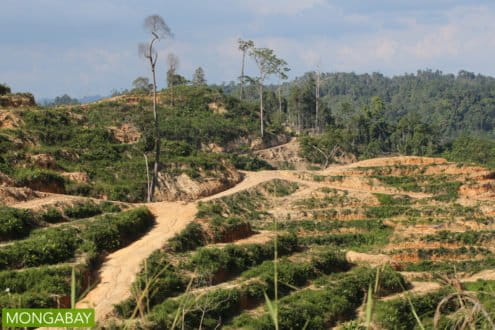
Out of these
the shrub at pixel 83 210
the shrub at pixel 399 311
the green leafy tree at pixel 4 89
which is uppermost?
the green leafy tree at pixel 4 89

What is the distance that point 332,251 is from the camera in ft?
89.7

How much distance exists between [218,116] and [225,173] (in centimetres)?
2135

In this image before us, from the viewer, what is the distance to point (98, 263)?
20.3m

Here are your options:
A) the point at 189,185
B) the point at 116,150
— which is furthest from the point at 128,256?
the point at 116,150

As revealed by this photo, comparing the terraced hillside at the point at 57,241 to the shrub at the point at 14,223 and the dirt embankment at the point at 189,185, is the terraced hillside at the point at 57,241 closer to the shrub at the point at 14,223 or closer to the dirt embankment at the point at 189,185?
the shrub at the point at 14,223

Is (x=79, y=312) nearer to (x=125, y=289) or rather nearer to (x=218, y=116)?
(x=125, y=289)

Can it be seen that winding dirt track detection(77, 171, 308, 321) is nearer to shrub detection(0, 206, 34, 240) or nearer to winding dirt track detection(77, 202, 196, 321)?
winding dirt track detection(77, 202, 196, 321)

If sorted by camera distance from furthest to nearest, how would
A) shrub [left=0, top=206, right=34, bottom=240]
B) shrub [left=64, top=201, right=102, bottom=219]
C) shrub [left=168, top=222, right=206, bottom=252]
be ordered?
shrub [left=64, top=201, right=102, bottom=219] < shrub [left=168, top=222, right=206, bottom=252] < shrub [left=0, top=206, right=34, bottom=240]

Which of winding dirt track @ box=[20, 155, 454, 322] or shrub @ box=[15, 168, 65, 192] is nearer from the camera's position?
winding dirt track @ box=[20, 155, 454, 322]

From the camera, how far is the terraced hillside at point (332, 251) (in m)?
18.3

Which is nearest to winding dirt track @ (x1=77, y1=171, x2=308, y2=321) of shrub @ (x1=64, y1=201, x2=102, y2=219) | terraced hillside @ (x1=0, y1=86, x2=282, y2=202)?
shrub @ (x1=64, y1=201, x2=102, y2=219)

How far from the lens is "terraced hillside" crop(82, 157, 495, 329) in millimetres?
18259

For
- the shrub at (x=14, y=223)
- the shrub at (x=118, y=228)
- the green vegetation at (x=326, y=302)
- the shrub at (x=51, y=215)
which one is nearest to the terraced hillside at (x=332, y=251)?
the green vegetation at (x=326, y=302)

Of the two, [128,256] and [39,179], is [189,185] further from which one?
[128,256]
